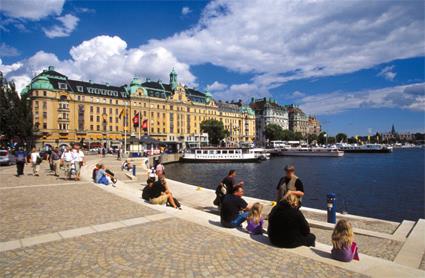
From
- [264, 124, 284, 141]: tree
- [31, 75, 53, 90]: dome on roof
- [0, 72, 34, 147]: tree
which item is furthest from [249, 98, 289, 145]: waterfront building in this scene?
[0, 72, 34, 147]: tree

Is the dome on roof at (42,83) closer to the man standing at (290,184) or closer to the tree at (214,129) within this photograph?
the tree at (214,129)

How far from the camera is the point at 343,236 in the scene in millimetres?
6473

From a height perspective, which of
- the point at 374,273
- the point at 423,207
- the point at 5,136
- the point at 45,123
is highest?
the point at 45,123

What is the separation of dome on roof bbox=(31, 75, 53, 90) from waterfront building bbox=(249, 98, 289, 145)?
120 metres

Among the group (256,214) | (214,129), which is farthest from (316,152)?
(256,214)

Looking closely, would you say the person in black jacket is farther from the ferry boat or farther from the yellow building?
the yellow building

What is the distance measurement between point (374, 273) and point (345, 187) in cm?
2753

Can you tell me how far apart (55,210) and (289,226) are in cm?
897

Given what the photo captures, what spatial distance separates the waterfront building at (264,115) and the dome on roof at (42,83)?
393ft

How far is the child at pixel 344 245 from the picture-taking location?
21.2ft

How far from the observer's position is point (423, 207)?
2172cm

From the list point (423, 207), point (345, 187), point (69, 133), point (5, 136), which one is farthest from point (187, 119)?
point (423, 207)

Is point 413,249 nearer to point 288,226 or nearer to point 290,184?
point 290,184

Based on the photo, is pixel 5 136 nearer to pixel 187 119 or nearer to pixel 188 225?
pixel 188 225
